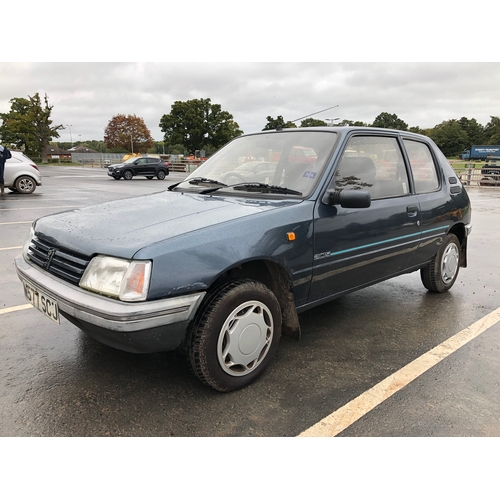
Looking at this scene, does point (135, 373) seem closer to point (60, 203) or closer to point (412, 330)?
point (412, 330)

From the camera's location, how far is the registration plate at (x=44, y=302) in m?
2.46

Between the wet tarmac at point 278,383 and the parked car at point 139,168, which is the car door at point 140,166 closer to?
the parked car at point 139,168

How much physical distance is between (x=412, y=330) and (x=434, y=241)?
1.01 meters

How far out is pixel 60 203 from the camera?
12.0 m

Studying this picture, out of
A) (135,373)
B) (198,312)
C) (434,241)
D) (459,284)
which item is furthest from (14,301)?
(459,284)

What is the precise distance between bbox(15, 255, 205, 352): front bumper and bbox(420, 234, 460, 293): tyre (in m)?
2.91

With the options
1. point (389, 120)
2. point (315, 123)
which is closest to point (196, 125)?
point (389, 120)

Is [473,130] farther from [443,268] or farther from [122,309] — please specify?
[122,309]

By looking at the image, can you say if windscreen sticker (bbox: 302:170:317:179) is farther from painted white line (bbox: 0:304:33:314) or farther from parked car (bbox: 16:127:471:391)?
painted white line (bbox: 0:304:33:314)

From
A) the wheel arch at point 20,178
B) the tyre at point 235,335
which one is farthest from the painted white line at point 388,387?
the wheel arch at point 20,178

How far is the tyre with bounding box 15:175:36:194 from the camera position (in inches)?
558

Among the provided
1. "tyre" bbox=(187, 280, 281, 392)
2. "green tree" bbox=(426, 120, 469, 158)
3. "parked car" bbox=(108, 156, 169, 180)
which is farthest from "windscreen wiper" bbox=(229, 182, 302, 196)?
"green tree" bbox=(426, 120, 469, 158)

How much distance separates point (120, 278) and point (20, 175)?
14.0 m

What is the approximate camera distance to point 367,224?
3236mm
